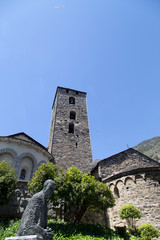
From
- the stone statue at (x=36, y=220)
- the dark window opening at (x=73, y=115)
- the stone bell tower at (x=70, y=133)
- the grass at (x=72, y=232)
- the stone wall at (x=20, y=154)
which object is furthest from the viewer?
the dark window opening at (x=73, y=115)

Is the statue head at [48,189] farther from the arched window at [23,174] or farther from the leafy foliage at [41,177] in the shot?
the arched window at [23,174]

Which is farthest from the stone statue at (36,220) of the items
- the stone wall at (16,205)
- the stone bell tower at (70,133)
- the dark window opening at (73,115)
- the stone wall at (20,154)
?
the dark window opening at (73,115)

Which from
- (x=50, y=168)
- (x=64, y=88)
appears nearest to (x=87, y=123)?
(x=64, y=88)

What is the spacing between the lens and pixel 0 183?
32.2 ft

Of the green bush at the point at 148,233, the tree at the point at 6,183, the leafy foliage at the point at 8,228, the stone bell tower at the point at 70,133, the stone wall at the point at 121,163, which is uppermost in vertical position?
the stone bell tower at the point at 70,133

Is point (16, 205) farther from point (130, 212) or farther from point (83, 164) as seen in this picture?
point (83, 164)

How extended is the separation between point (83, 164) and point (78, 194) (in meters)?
9.72

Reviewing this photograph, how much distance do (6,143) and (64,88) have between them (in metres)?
16.3

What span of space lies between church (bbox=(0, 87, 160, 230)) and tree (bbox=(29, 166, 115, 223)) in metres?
2.06

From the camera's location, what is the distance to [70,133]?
894 inches

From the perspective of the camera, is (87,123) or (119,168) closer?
(119,168)

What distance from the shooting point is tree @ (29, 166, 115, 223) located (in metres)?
10.4

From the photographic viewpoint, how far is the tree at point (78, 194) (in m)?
10.4

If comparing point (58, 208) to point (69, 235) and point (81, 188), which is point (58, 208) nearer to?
point (81, 188)
